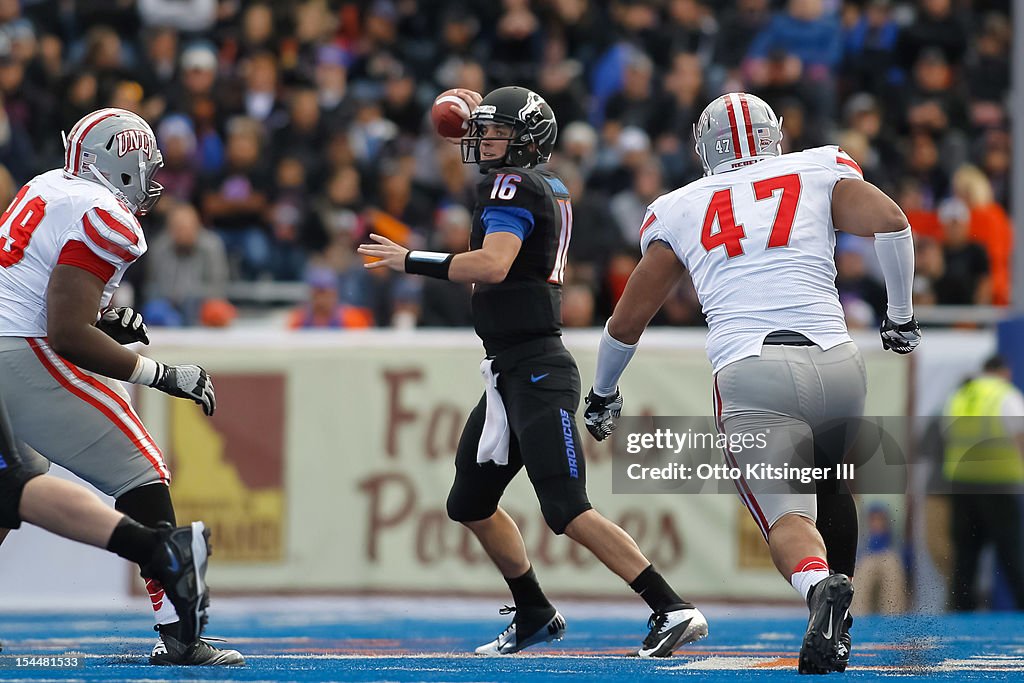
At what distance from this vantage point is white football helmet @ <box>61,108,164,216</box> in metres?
5.80

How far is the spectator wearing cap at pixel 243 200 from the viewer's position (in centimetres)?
1234

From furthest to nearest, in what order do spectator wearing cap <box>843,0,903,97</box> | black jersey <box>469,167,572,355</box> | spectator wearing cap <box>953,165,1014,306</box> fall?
1. spectator wearing cap <box>843,0,903,97</box>
2. spectator wearing cap <box>953,165,1014,306</box>
3. black jersey <box>469,167,572,355</box>

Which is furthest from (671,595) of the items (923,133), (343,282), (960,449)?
(923,133)

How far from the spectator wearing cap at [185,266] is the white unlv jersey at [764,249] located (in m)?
6.15

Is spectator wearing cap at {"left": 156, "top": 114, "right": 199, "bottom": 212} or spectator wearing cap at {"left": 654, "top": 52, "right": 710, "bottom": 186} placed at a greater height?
spectator wearing cap at {"left": 654, "top": 52, "right": 710, "bottom": 186}

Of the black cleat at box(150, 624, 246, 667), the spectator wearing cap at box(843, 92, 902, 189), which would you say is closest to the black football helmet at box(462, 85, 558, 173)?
the black cleat at box(150, 624, 246, 667)

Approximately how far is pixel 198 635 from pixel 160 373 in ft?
3.11

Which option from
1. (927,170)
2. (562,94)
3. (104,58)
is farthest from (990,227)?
(104,58)

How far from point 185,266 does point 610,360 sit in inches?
233

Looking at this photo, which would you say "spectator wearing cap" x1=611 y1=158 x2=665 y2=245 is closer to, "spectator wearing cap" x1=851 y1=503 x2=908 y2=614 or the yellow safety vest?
the yellow safety vest

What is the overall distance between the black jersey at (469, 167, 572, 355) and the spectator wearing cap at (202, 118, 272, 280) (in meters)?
6.22

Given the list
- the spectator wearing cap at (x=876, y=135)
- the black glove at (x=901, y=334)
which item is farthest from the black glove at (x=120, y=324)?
the spectator wearing cap at (x=876, y=135)

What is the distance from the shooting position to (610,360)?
6168mm

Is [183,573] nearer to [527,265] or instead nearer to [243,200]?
[527,265]
